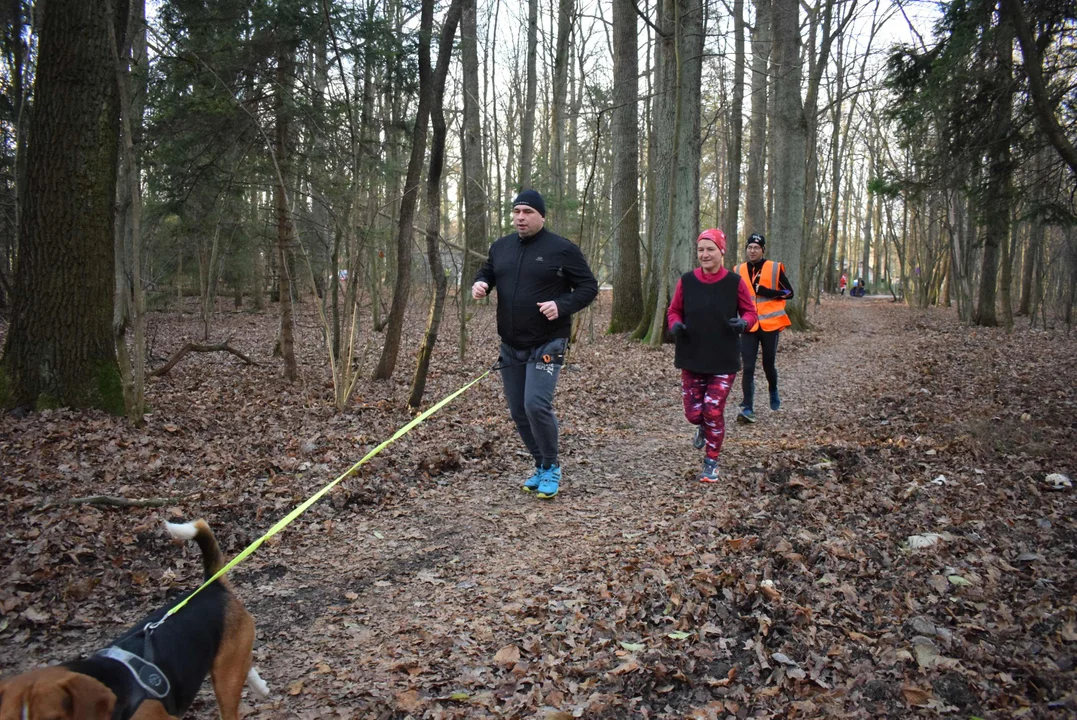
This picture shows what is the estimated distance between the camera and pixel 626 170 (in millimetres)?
16797

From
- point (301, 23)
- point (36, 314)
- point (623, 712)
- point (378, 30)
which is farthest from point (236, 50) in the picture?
point (623, 712)

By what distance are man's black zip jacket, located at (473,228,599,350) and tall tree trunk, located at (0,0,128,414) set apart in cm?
485

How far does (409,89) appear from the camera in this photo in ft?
33.5

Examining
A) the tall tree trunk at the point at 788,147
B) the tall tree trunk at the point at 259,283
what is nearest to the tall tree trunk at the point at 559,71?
the tall tree trunk at the point at 788,147

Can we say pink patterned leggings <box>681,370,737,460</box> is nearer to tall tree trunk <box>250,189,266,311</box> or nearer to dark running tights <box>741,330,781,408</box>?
dark running tights <box>741,330,781,408</box>

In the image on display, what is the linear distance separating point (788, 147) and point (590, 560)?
16508mm

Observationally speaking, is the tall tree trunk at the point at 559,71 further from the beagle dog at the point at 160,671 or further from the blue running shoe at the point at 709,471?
the beagle dog at the point at 160,671

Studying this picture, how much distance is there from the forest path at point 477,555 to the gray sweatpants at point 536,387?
1.95ft

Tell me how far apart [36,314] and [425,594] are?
575 cm

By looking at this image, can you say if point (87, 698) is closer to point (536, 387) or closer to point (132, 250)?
point (536, 387)

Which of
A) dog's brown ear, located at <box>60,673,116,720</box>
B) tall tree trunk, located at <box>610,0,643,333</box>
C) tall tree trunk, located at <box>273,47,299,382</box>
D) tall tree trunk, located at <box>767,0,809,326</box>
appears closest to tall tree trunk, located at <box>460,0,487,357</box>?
tall tree trunk, located at <box>610,0,643,333</box>

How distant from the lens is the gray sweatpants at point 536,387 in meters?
5.62

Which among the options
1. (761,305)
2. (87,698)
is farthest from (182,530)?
(761,305)

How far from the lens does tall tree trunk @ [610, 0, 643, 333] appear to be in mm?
16328
